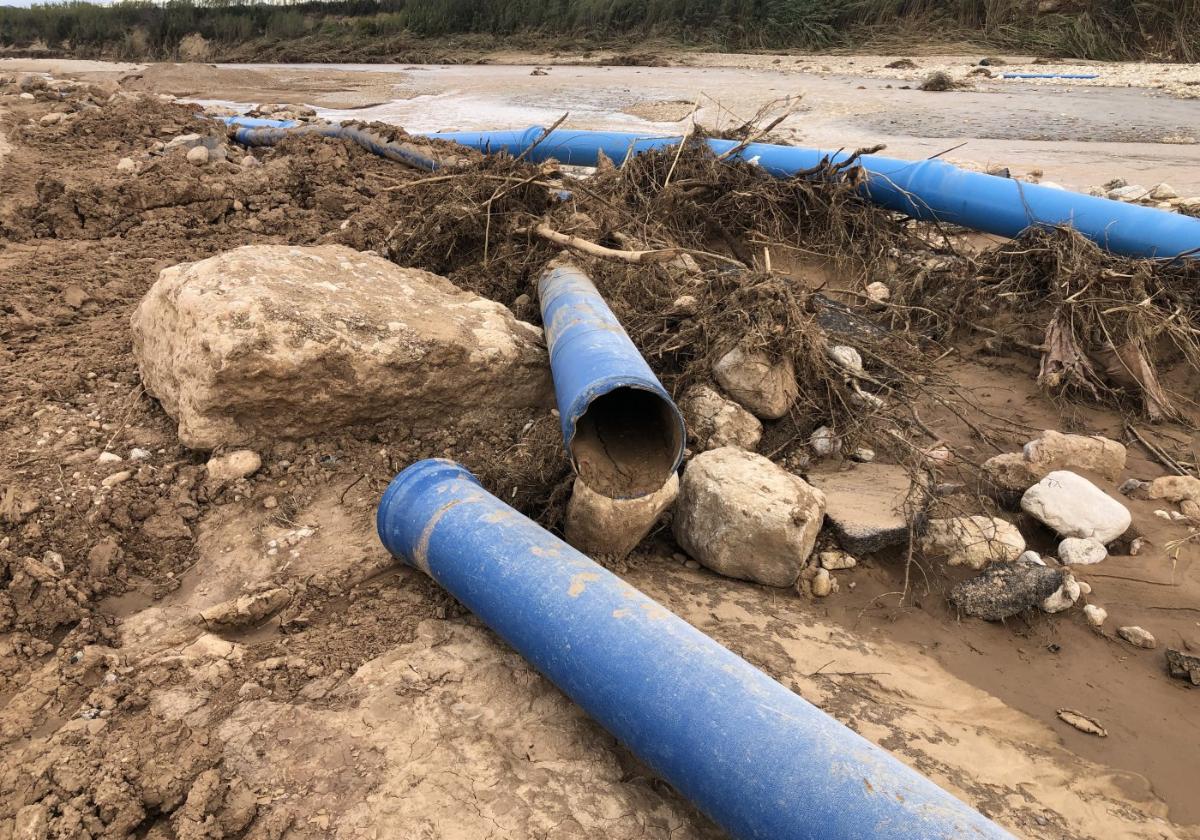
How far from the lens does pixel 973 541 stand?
2.94 m

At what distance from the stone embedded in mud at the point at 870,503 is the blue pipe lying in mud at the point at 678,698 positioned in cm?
120

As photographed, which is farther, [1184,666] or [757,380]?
[757,380]

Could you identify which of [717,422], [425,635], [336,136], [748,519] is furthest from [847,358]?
[336,136]

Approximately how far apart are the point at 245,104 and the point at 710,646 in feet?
41.0

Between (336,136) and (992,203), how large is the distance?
221 inches

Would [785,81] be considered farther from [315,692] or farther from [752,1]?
[315,692]

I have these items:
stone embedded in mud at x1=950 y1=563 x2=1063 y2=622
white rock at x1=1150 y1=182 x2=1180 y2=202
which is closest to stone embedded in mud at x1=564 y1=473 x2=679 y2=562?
stone embedded in mud at x1=950 y1=563 x2=1063 y2=622

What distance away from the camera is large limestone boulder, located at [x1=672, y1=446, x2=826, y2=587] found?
109 inches

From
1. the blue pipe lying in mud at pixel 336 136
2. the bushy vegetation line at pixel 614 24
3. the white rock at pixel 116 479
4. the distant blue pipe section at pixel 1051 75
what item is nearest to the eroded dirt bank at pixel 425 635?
the white rock at pixel 116 479

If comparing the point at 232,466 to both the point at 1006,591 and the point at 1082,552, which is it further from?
the point at 1082,552

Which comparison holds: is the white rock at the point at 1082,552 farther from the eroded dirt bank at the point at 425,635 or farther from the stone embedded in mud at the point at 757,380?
the stone embedded in mud at the point at 757,380

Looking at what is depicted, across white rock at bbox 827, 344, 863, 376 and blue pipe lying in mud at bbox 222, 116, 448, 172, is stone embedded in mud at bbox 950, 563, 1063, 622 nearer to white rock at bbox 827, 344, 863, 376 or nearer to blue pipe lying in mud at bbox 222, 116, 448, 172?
white rock at bbox 827, 344, 863, 376

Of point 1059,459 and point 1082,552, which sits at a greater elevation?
point 1059,459

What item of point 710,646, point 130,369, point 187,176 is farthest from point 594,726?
point 187,176
